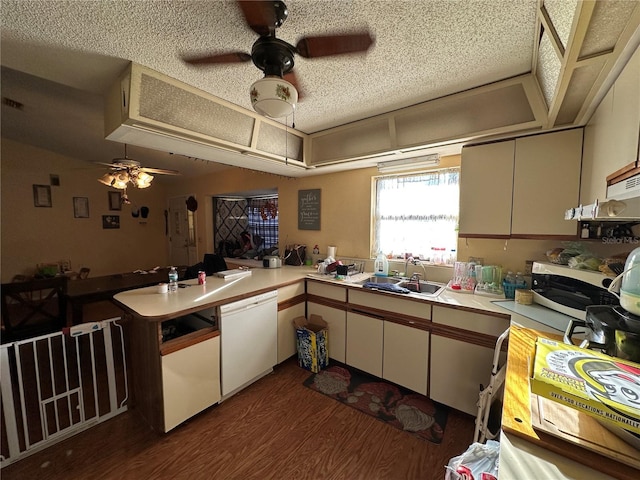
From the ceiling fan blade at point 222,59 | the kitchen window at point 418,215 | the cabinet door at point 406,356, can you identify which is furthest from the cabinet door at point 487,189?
the ceiling fan blade at point 222,59

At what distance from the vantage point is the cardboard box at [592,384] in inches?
22.0

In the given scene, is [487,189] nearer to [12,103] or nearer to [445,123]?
[445,123]

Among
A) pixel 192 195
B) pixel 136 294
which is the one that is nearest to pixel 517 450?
pixel 136 294

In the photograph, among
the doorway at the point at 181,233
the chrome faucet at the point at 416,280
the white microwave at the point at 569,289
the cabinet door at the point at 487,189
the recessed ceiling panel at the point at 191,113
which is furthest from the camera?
the doorway at the point at 181,233

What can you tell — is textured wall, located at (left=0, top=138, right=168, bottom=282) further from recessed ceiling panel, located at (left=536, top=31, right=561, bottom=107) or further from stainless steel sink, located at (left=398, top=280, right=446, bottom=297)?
recessed ceiling panel, located at (left=536, top=31, right=561, bottom=107)

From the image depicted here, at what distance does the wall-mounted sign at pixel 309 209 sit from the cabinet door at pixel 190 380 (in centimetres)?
182

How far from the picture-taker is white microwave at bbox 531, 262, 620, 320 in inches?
47.6

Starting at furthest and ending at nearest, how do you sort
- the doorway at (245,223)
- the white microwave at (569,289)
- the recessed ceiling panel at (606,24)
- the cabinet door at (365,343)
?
the doorway at (245,223), the cabinet door at (365,343), the white microwave at (569,289), the recessed ceiling panel at (606,24)

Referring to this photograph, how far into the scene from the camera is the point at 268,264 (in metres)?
2.98

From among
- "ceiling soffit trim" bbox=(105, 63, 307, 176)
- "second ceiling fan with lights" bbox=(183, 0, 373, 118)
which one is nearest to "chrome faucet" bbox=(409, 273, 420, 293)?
"ceiling soffit trim" bbox=(105, 63, 307, 176)

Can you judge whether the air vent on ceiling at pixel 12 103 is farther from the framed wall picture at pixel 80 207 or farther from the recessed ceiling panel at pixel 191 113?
the framed wall picture at pixel 80 207

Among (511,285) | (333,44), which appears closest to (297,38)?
(333,44)

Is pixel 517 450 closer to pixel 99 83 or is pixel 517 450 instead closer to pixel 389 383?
pixel 389 383

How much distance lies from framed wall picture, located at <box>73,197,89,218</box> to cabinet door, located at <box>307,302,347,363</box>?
16.4 ft
